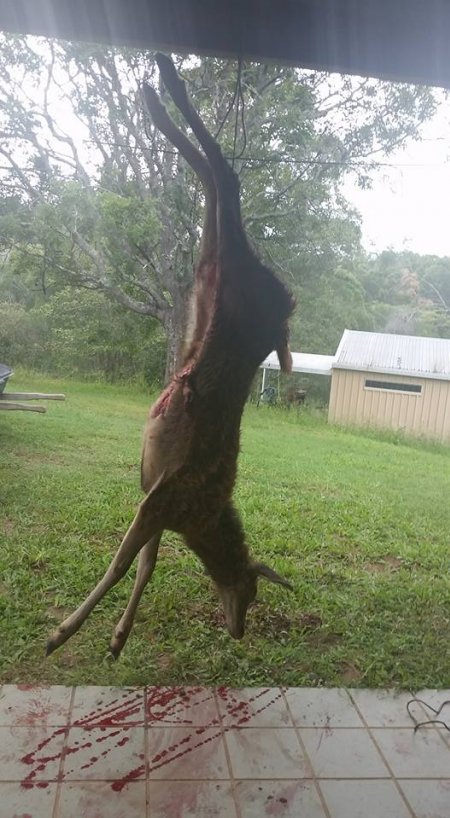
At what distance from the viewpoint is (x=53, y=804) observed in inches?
67.2

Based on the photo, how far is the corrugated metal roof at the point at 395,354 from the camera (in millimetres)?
4465

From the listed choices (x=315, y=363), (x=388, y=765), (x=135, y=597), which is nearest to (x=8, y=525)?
(x=135, y=597)

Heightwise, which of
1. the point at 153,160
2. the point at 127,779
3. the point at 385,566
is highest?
the point at 153,160

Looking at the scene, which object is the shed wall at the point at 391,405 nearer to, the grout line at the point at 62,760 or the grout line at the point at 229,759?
the grout line at the point at 229,759

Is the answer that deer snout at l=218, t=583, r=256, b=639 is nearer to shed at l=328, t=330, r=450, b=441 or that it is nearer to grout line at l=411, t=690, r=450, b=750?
grout line at l=411, t=690, r=450, b=750

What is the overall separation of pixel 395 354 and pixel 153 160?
2.53 meters

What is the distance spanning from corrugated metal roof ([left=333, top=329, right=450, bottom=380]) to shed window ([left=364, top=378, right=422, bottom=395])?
93 mm

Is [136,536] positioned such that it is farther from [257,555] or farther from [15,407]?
[15,407]

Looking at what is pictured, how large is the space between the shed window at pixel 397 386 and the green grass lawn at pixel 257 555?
0.47m

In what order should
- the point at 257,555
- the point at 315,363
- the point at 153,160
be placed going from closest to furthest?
the point at 153,160 < the point at 257,555 < the point at 315,363

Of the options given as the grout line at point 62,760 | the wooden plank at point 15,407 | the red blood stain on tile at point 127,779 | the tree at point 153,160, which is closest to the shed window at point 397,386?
the tree at point 153,160

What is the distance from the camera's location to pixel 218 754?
1962mm

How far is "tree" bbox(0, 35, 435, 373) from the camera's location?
2758mm

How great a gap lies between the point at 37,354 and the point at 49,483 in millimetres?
845
